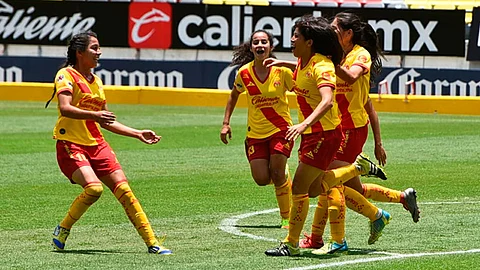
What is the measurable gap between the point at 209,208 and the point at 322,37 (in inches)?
142

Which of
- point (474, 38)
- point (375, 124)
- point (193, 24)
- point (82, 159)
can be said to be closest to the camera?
point (82, 159)

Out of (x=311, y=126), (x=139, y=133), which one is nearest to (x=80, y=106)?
(x=139, y=133)

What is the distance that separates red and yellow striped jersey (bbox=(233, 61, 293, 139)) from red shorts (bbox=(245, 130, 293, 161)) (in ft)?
0.14

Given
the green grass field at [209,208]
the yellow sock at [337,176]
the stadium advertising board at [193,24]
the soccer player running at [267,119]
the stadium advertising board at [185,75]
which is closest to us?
the green grass field at [209,208]

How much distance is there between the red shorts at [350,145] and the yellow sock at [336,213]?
318 mm

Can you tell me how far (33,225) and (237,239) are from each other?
218 centimetres

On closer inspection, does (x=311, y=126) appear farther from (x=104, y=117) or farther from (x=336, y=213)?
(x=104, y=117)

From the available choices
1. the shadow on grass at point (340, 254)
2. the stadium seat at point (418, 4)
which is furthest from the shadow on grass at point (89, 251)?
the stadium seat at point (418, 4)

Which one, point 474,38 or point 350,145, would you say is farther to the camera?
point 474,38

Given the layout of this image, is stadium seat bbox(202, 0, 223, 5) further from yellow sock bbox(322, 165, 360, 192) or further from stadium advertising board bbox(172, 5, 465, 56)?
yellow sock bbox(322, 165, 360, 192)

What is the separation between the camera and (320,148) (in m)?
8.76

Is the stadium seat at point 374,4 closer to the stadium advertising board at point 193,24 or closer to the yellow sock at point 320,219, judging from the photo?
the stadium advertising board at point 193,24

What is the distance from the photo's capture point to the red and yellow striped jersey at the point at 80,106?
9203mm

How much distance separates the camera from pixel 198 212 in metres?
11.6
